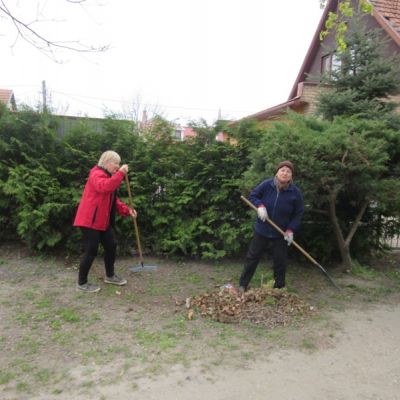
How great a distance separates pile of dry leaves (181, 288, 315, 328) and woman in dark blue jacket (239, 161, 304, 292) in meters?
0.29

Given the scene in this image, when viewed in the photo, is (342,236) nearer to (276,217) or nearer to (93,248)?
(276,217)

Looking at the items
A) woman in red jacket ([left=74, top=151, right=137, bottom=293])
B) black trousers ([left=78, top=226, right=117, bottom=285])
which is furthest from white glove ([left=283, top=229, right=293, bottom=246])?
black trousers ([left=78, top=226, right=117, bottom=285])

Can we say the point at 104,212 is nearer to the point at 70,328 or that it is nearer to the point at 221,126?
the point at 70,328

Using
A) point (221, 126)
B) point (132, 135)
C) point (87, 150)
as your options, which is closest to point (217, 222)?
point (221, 126)

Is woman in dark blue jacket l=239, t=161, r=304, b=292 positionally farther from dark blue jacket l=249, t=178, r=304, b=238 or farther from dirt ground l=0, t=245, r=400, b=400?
dirt ground l=0, t=245, r=400, b=400

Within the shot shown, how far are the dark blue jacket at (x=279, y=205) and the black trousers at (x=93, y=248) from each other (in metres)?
1.88

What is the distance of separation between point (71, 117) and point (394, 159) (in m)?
5.37

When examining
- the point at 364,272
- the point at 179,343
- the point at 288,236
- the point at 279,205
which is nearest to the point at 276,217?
the point at 279,205

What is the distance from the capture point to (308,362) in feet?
10.9

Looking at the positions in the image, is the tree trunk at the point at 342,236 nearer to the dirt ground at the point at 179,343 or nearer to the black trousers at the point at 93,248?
the dirt ground at the point at 179,343

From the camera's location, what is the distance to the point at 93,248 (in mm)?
4582

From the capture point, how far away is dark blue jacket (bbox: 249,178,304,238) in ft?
15.1

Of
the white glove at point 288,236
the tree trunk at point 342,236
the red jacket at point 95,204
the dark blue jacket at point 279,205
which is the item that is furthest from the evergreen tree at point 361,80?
the red jacket at point 95,204

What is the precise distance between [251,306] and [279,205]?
1243 mm
